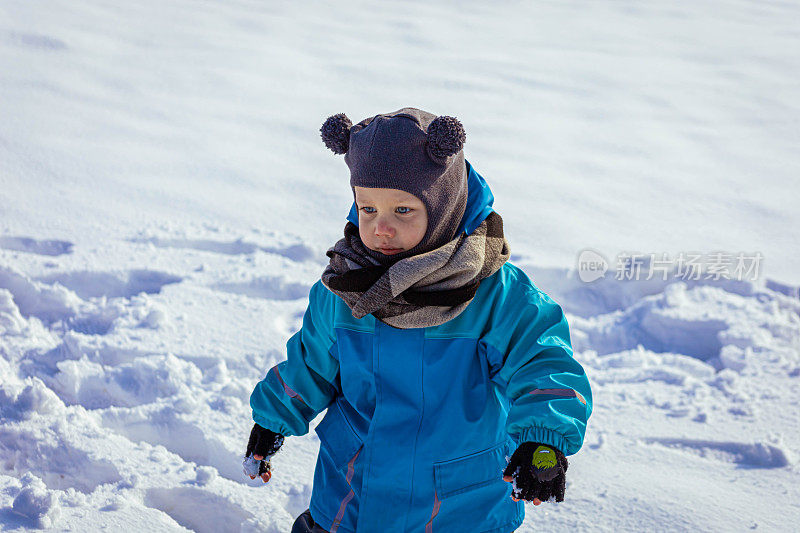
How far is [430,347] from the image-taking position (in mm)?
1465

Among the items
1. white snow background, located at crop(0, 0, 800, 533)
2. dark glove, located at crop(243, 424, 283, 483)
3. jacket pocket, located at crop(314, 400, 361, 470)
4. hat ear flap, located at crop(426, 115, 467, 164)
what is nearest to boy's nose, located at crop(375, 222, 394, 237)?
hat ear flap, located at crop(426, 115, 467, 164)

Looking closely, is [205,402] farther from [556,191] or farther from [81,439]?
[556,191]

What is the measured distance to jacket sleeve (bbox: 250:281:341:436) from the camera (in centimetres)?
164

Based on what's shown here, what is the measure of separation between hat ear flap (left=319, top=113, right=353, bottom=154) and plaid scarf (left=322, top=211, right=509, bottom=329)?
10.1 inches

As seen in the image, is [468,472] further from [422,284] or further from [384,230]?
[384,230]

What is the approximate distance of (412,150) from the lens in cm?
142

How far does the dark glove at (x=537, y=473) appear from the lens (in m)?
1.29

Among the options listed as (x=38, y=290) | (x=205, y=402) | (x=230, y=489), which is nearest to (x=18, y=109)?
(x=38, y=290)

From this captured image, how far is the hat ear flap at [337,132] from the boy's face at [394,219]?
0.40ft

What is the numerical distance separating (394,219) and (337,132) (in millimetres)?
223

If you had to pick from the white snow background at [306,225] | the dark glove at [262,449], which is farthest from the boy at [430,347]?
the white snow background at [306,225]

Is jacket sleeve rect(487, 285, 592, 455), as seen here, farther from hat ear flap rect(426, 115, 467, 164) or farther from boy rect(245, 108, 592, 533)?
hat ear flap rect(426, 115, 467, 164)

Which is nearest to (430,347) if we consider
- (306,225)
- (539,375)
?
(539,375)

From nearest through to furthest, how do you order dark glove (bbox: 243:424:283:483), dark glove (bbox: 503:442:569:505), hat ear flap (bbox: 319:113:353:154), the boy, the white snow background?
1. dark glove (bbox: 503:442:569:505)
2. the boy
3. hat ear flap (bbox: 319:113:353:154)
4. dark glove (bbox: 243:424:283:483)
5. the white snow background
